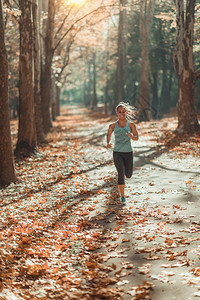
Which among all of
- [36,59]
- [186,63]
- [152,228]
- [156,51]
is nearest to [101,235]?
[152,228]

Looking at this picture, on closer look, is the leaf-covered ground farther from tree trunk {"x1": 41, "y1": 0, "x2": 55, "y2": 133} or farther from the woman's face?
tree trunk {"x1": 41, "y1": 0, "x2": 55, "y2": 133}

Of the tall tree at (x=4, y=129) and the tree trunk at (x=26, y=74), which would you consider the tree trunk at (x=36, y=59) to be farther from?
the tall tree at (x=4, y=129)

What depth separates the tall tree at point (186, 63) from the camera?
16.5 metres

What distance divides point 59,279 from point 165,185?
16.2 ft

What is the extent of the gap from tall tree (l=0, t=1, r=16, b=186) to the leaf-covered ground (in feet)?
1.82

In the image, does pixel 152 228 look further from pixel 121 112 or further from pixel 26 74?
pixel 26 74

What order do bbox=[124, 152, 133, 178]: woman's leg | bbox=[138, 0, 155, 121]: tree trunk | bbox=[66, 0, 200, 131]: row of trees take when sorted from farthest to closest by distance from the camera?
1. bbox=[138, 0, 155, 121]: tree trunk
2. bbox=[66, 0, 200, 131]: row of trees
3. bbox=[124, 152, 133, 178]: woman's leg

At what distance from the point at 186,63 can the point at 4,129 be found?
10.1 m

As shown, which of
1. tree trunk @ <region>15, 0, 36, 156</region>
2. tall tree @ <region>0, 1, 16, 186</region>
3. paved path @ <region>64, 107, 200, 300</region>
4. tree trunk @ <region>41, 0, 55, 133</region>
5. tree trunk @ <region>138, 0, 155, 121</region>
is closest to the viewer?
paved path @ <region>64, 107, 200, 300</region>

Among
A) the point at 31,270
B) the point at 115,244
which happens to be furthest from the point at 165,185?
the point at 31,270

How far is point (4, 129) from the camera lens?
9711 mm

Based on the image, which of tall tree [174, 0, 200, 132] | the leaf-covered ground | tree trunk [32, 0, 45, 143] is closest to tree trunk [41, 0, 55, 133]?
tree trunk [32, 0, 45, 143]

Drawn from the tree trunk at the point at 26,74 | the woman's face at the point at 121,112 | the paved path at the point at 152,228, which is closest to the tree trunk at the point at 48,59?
the tree trunk at the point at 26,74

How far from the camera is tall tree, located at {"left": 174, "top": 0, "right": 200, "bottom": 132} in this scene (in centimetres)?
1650
